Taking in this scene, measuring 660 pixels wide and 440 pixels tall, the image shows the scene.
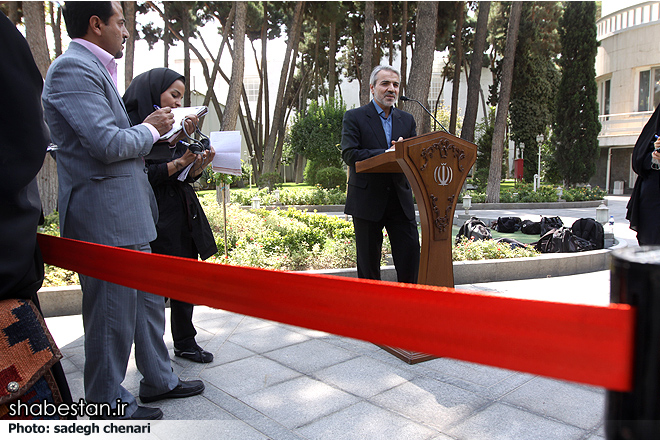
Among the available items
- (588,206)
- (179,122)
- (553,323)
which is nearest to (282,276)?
(553,323)

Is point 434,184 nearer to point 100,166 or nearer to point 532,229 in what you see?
point 100,166

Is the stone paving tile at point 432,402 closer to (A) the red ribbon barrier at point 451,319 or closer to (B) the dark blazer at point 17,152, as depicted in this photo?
(A) the red ribbon barrier at point 451,319

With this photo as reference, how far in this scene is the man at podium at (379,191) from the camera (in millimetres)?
3799

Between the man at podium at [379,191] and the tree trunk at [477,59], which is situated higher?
the tree trunk at [477,59]

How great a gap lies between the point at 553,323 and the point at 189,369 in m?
3.00

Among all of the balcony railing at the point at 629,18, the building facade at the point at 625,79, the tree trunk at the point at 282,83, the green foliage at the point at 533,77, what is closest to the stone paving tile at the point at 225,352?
the tree trunk at the point at 282,83

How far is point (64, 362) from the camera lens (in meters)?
3.48

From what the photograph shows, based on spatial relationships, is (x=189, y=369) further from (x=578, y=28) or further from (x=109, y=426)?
(x=578, y=28)

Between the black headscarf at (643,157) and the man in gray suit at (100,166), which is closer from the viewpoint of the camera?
the man in gray suit at (100,166)

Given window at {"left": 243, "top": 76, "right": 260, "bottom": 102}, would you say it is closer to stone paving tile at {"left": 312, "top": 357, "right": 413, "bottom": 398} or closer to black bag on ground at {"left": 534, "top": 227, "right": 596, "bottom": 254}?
black bag on ground at {"left": 534, "top": 227, "right": 596, "bottom": 254}

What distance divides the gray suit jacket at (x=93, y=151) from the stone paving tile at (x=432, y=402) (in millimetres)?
1700

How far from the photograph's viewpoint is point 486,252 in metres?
6.66

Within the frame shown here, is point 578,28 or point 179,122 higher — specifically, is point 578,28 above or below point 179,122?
above

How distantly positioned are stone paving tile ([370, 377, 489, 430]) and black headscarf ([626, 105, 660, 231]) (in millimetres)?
2079
